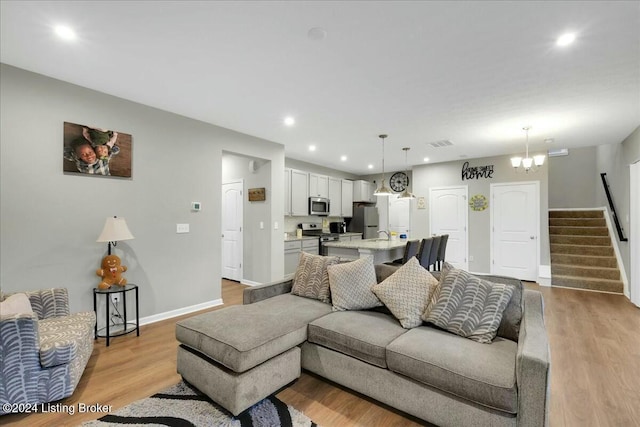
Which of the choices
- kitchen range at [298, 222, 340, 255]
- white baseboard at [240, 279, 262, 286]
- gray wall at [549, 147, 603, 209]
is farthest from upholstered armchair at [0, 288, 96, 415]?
gray wall at [549, 147, 603, 209]

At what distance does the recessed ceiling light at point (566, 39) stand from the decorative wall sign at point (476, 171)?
448 centimetres

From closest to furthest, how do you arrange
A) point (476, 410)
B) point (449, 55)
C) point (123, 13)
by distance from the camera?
point (476, 410) < point (123, 13) < point (449, 55)

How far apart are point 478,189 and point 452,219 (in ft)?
2.82

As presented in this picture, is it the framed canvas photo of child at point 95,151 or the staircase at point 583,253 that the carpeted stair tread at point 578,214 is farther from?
the framed canvas photo of child at point 95,151

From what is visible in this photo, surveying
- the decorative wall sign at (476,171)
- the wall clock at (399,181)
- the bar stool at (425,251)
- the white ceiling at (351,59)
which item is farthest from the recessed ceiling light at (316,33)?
the wall clock at (399,181)

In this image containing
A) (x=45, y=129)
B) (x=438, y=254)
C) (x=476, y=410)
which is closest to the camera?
(x=476, y=410)

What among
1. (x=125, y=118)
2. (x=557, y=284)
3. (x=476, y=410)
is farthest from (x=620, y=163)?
(x=125, y=118)

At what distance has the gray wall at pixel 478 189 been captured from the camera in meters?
5.84

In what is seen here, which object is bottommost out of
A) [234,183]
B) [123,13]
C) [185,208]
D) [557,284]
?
[557,284]

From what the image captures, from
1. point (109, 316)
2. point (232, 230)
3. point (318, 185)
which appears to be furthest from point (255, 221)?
point (109, 316)

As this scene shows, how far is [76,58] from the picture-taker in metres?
2.52

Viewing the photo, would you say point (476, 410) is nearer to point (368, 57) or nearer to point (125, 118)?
point (368, 57)

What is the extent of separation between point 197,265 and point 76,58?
2.59 m

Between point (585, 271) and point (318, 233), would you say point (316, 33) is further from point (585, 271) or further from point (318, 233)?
point (585, 271)
